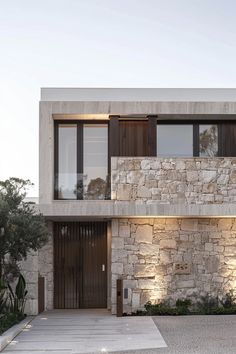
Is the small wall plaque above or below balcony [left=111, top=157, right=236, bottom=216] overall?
below

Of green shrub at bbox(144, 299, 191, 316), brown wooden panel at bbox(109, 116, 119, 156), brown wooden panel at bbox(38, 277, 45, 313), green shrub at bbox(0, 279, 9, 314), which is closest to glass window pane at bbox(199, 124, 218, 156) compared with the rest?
brown wooden panel at bbox(109, 116, 119, 156)

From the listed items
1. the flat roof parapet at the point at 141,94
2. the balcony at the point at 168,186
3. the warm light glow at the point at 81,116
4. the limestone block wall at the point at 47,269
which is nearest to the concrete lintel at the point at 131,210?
the balcony at the point at 168,186

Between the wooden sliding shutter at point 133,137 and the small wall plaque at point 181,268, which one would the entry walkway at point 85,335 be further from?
the wooden sliding shutter at point 133,137

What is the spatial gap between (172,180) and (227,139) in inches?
110

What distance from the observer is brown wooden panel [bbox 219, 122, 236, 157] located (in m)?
19.3

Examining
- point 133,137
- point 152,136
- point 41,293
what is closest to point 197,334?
point 41,293

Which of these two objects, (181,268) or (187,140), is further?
(187,140)

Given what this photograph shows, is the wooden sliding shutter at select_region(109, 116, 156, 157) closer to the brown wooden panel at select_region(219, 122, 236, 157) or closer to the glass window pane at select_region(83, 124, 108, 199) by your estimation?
the glass window pane at select_region(83, 124, 108, 199)

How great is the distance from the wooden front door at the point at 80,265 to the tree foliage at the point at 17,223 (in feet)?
13.1

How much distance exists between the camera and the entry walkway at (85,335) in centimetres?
1216

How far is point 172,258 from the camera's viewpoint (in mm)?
18078

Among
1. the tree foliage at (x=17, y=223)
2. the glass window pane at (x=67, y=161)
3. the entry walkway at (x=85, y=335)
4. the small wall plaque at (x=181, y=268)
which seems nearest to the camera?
the entry walkway at (x=85, y=335)

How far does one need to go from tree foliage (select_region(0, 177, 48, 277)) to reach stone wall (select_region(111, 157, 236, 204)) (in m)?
3.09

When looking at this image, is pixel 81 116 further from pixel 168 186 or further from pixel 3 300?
pixel 3 300
